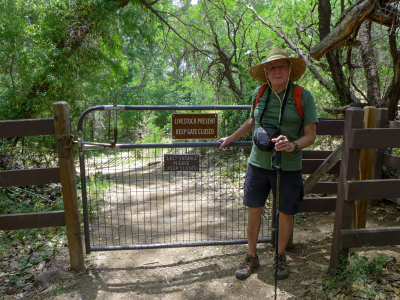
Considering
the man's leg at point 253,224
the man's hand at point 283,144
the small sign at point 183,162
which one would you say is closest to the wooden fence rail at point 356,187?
the man's hand at point 283,144

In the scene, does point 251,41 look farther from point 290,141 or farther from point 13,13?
point 290,141

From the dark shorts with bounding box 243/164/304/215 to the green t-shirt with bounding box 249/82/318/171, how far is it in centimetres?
9

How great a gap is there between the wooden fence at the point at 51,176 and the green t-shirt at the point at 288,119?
203cm

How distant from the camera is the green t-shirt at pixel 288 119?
9.65 ft

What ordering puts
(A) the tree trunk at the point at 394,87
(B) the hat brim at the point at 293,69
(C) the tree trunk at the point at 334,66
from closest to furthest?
1. (B) the hat brim at the point at 293,69
2. (A) the tree trunk at the point at 394,87
3. (C) the tree trunk at the point at 334,66

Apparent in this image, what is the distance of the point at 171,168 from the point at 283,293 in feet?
5.87

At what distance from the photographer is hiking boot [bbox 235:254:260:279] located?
3387 millimetres

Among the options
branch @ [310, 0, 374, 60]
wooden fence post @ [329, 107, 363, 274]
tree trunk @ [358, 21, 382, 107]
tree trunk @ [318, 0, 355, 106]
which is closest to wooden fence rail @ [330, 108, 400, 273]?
wooden fence post @ [329, 107, 363, 274]

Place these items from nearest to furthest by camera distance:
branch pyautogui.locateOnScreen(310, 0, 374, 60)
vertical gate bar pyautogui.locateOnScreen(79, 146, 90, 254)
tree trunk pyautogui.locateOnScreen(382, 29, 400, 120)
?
vertical gate bar pyautogui.locateOnScreen(79, 146, 90, 254), branch pyautogui.locateOnScreen(310, 0, 374, 60), tree trunk pyautogui.locateOnScreen(382, 29, 400, 120)

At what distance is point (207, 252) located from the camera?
4.06 metres

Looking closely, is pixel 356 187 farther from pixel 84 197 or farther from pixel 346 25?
pixel 84 197

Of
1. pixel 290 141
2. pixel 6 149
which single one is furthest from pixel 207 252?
pixel 6 149

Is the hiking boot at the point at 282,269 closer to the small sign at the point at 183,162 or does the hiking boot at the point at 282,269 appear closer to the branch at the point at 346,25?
the small sign at the point at 183,162

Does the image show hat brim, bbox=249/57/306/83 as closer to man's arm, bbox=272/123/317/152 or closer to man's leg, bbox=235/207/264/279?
man's arm, bbox=272/123/317/152
